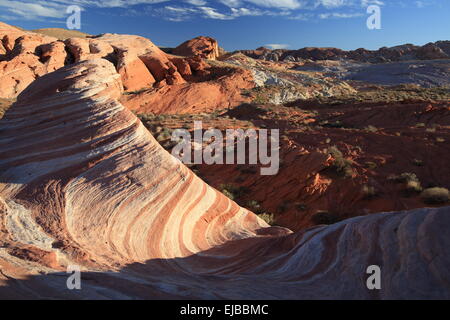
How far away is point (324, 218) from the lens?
374 inches

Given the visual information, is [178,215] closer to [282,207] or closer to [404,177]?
[282,207]

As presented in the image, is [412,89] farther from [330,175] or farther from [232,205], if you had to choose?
[232,205]

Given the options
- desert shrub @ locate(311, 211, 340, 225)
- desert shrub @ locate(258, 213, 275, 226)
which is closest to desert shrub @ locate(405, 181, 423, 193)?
desert shrub @ locate(311, 211, 340, 225)

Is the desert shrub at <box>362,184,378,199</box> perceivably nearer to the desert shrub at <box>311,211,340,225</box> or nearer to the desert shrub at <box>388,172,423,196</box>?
the desert shrub at <box>388,172,423,196</box>

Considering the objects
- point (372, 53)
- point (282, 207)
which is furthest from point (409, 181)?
point (372, 53)

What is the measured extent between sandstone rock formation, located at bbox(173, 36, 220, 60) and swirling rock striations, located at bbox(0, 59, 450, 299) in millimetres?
57114

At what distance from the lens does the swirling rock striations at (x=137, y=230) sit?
2.95m

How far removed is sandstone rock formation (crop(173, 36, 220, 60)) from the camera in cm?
6102
